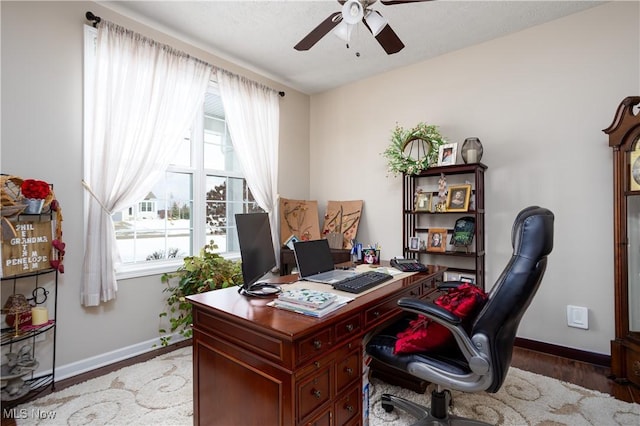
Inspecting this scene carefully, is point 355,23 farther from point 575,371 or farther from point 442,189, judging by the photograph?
point 575,371

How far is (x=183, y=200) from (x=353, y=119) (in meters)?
2.25

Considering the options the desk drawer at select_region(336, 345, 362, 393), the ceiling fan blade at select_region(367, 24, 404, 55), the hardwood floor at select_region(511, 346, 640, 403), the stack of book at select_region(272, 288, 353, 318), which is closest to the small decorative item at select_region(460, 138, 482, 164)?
the ceiling fan blade at select_region(367, 24, 404, 55)

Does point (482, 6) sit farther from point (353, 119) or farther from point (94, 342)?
point (94, 342)

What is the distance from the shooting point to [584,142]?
8.51ft

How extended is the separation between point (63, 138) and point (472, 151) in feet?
10.9

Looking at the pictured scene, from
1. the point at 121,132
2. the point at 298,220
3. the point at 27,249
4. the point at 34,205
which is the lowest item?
the point at 27,249

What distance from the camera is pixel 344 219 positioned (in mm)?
3955

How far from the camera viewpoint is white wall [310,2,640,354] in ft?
8.24

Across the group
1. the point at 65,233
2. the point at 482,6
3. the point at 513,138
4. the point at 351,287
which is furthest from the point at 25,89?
the point at 513,138

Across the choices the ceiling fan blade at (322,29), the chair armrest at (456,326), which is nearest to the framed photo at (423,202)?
the ceiling fan blade at (322,29)

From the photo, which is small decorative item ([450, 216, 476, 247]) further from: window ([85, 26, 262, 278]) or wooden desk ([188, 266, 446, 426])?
window ([85, 26, 262, 278])

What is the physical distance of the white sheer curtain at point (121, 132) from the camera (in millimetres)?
2404

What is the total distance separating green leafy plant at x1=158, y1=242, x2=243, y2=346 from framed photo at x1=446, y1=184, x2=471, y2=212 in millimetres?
2105

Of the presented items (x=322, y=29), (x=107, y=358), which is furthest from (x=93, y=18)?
(x=107, y=358)
